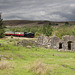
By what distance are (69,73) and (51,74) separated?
5.66ft

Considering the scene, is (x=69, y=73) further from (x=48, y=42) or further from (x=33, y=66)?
(x=48, y=42)

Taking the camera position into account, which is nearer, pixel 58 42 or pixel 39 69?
pixel 39 69

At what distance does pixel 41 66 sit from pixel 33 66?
694 millimetres

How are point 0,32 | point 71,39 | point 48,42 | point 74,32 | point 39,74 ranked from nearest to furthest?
1. point 39,74
2. point 71,39
3. point 48,42
4. point 74,32
5. point 0,32

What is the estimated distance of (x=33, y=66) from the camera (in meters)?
12.4

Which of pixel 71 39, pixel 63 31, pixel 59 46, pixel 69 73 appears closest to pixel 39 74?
pixel 69 73

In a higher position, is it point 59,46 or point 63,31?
point 63,31

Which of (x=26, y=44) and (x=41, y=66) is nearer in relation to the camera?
(x=41, y=66)

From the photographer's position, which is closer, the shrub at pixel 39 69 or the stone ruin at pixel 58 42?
the shrub at pixel 39 69

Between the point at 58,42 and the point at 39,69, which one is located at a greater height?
the point at 58,42

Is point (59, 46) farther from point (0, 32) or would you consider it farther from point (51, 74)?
point (0, 32)

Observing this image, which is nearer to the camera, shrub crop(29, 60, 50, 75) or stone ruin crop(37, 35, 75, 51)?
shrub crop(29, 60, 50, 75)

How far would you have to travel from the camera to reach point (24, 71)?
12.1 meters

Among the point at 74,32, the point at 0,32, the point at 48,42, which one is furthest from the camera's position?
the point at 0,32
